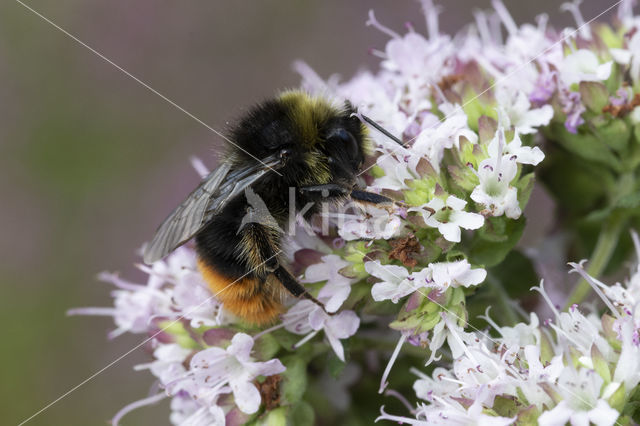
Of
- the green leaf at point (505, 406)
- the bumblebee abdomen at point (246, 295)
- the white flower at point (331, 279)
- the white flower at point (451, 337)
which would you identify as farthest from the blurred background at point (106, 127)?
the green leaf at point (505, 406)

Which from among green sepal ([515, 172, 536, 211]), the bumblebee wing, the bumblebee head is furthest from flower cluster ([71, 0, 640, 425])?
the bumblebee wing

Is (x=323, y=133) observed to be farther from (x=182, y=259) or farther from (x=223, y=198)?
(x=182, y=259)

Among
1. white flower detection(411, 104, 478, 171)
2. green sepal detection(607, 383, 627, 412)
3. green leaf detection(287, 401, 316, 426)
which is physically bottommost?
green sepal detection(607, 383, 627, 412)

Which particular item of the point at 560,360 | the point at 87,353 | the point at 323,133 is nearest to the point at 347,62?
the point at 87,353

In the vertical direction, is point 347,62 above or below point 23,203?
below

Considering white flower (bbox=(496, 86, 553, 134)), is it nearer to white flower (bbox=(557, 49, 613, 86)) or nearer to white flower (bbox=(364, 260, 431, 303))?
white flower (bbox=(557, 49, 613, 86))

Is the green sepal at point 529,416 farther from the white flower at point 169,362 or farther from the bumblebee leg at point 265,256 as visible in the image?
the white flower at point 169,362

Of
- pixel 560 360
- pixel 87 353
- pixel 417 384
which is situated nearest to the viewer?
pixel 560 360
